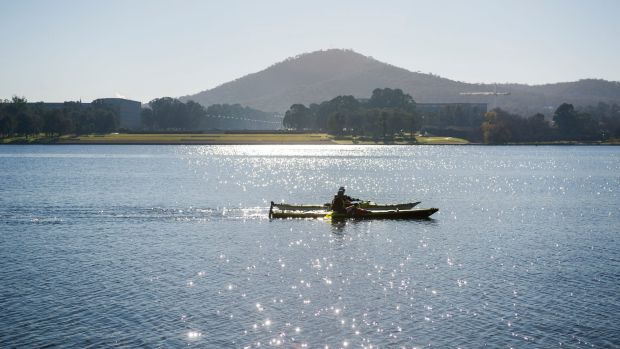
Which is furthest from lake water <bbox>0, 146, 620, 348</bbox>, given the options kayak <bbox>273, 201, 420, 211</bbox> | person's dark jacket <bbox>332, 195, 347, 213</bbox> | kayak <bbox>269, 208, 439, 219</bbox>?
kayak <bbox>273, 201, 420, 211</bbox>

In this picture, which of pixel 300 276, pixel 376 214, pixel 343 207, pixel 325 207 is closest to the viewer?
pixel 300 276

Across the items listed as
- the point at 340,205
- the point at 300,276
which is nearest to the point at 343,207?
the point at 340,205

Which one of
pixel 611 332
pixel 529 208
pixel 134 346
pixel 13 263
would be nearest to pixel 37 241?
pixel 13 263

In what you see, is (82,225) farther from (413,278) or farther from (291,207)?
(413,278)

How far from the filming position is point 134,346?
104 ft

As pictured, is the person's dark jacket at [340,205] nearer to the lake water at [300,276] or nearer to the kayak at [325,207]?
the lake water at [300,276]

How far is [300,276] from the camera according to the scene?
47219 millimetres

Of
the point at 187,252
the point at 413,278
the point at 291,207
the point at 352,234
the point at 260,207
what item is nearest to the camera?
the point at 413,278

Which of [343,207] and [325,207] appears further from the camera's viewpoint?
[325,207]

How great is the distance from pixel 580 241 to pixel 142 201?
5793cm

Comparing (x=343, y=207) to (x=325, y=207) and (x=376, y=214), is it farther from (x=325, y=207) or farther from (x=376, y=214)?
(x=325, y=207)

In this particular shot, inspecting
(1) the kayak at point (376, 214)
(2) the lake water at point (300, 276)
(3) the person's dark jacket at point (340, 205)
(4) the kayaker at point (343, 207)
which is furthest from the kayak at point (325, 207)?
(3) the person's dark jacket at point (340, 205)

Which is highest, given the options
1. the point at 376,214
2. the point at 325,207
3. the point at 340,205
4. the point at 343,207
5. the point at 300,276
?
the point at 340,205

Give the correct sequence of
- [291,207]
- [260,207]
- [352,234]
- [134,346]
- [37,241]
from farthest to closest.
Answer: [260,207]
[291,207]
[352,234]
[37,241]
[134,346]
